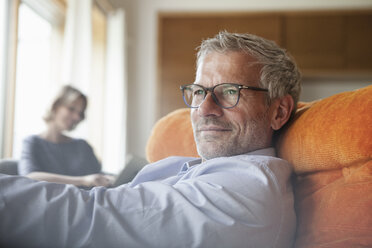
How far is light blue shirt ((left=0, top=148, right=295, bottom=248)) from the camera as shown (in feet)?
1.73

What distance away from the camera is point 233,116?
2.90 feet

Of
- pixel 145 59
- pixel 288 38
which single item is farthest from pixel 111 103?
pixel 288 38

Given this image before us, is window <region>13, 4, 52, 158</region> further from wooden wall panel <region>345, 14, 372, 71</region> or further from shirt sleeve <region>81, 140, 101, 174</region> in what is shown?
wooden wall panel <region>345, 14, 372, 71</region>

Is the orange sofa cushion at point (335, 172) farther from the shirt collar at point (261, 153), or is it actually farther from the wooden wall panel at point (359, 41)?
the wooden wall panel at point (359, 41)

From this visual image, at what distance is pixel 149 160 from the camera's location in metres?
1.22

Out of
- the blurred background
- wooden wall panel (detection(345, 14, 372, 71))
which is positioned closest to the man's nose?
the blurred background

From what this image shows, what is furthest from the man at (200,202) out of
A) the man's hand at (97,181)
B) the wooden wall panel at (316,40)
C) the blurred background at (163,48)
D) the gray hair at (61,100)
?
the wooden wall panel at (316,40)

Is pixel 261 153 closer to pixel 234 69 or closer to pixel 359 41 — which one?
pixel 234 69

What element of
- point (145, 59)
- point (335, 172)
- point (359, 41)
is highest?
point (359, 41)

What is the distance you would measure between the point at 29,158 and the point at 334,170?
1.58m

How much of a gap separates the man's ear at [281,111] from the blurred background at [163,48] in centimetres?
239

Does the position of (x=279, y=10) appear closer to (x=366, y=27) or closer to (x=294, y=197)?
(x=366, y=27)

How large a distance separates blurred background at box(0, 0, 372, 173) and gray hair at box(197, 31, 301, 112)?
2308 millimetres

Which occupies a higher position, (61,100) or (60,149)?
(61,100)
